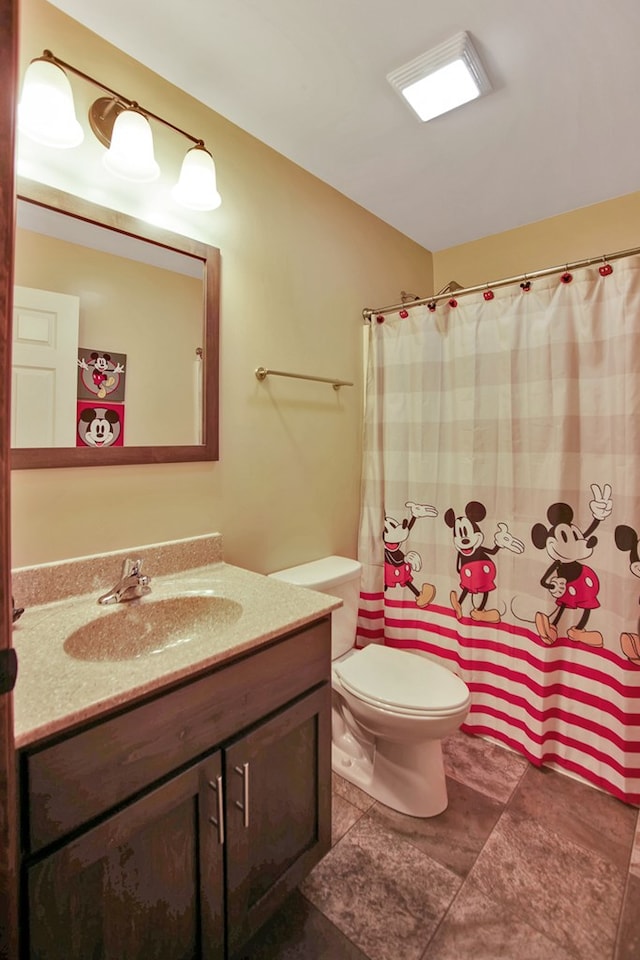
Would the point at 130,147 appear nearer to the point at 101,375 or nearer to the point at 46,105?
the point at 46,105

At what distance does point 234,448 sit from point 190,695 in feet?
3.00

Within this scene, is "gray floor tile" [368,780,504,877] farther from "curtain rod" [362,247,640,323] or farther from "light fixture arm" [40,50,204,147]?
"light fixture arm" [40,50,204,147]

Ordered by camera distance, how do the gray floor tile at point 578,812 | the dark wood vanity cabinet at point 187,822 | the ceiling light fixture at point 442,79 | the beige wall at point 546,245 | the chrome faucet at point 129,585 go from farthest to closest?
the beige wall at point 546,245 → the gray floor tile at point 578,812 → the ceiling light fixture at point 442,79 → the chrome faucet at point 129,585 → the dark wood vanity cabinet at point 187,822

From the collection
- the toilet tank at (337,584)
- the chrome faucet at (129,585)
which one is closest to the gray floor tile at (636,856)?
the toilet tank at (337,584)

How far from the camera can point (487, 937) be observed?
1.10 metres

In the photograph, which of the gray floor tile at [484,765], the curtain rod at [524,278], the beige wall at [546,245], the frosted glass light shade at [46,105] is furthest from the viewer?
the beige wall at [546,245]

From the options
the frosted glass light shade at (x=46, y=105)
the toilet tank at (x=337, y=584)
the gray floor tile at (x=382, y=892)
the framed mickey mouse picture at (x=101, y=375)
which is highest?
the frosted glass light shade at (x=46, y=105)

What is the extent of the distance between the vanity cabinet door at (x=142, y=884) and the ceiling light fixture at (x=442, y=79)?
1.96 m

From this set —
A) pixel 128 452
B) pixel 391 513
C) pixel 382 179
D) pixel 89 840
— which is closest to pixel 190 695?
pixel 89 840

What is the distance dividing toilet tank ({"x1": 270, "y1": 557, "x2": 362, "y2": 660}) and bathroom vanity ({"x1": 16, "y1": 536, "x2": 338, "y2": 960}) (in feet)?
1.56

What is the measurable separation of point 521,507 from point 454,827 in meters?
1.17

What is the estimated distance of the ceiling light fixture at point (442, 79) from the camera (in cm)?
126

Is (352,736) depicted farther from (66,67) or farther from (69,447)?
(66,67)

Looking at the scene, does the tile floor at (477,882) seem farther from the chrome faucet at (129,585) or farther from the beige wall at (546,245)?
the beige wall at (546,245)
